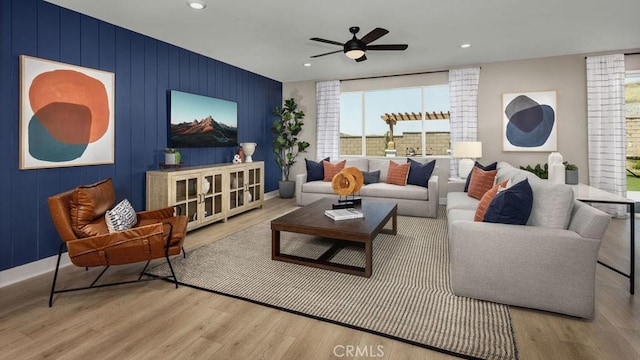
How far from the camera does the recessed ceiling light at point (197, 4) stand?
302 cm

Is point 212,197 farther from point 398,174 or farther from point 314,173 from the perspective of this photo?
point 398,174

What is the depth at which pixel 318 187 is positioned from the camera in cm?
546

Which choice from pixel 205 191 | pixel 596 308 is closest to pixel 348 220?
pixel 596 308

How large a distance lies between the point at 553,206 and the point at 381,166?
364 cm

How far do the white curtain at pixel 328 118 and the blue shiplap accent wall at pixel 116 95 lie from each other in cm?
189

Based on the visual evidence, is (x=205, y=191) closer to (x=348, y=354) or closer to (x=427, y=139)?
(x=348, y=354)

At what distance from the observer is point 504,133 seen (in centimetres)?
539

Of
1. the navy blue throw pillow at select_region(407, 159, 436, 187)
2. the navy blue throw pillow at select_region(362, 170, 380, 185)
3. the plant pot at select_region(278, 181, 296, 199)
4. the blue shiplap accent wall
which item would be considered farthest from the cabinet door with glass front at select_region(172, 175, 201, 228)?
the navy blue throw pillow at select_region(407, 159, 436, 187)

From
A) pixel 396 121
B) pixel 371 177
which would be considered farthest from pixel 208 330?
pixel 396 121

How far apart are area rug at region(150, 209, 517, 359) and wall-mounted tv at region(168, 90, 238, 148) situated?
174cm

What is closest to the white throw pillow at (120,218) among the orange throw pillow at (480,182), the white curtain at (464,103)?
the orange throw pillow at (480,182)

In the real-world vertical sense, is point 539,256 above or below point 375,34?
below

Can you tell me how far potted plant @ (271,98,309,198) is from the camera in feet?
21.7

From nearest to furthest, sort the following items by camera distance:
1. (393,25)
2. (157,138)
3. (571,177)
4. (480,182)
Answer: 1. (571,177)
2. (393,25)
3. (480,182)
4. (157,138)
